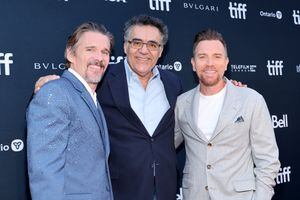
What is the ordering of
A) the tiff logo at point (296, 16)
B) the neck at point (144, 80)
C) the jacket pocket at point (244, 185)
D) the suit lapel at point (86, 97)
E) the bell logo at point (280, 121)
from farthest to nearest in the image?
the tiff logo at point (296, 16)
the bell logo at point (280, 121)
the neck at point (144, 80)
the jacket pocket at point (244, 185)
the suit lapel at point (86, 97)

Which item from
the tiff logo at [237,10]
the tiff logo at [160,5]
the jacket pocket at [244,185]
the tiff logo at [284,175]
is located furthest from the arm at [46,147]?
the tiff logo at [284,175]

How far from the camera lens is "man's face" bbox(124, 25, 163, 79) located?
2.21 metres

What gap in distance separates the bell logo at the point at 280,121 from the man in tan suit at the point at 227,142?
172 cm

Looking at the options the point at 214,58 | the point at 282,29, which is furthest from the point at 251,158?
the point at 282,29

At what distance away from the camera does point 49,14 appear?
2.51m

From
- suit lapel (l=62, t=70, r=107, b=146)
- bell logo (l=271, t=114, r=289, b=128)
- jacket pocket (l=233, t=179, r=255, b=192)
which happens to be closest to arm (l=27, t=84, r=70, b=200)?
suit lapel (l=62, t=70, r=107, b=146)

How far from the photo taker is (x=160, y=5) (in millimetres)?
3057

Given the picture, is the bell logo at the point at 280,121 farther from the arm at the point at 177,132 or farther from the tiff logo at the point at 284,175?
the arm at the point at 177,132

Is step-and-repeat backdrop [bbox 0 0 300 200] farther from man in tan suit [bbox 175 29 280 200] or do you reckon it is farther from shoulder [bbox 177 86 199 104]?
man in tan suit [bbox 175 29 280 200]

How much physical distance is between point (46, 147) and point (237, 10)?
2.63 meters

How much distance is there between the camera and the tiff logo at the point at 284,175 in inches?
148

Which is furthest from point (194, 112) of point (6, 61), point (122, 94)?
point (6, 61)

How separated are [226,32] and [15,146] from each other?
213 centimetres

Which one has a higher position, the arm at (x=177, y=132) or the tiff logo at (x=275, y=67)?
the tiff logo at (x=275, y=67)
